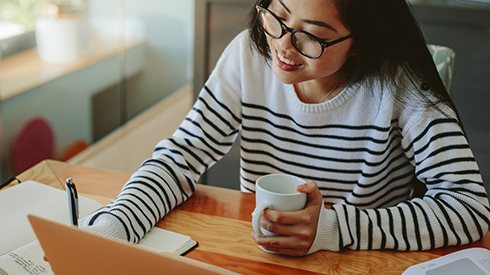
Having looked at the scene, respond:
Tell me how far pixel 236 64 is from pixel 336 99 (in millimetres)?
254

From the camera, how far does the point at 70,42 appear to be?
241cm

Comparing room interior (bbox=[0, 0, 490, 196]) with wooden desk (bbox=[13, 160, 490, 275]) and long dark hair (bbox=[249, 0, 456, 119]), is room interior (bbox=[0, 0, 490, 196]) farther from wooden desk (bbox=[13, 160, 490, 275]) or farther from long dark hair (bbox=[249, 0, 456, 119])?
wooden desk (bbox=[13, 160, 490, 275])

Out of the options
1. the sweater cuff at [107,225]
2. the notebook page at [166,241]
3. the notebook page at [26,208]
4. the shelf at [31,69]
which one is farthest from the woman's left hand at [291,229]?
the shelf at [31,69]

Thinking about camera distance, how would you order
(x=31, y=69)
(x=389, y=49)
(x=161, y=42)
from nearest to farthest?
(x=389, y=49)
(x=31, y=69)
(x=161, y=42)

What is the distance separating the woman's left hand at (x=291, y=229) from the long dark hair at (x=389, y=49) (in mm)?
321

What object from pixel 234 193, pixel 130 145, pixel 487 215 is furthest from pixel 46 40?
pixel 487 215

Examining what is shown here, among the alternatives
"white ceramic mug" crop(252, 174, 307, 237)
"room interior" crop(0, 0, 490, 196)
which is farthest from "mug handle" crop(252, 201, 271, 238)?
"room interior" crop(0, 0, 490, 196)

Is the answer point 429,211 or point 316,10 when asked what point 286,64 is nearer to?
point 316,10

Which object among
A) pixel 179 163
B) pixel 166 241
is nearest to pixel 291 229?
pixel 166 241

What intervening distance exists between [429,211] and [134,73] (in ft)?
7.13

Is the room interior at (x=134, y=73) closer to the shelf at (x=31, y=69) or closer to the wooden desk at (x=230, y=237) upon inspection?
the shelf at (x=31, y=69)

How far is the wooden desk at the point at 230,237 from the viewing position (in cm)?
77

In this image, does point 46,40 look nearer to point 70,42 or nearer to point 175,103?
point 70,42

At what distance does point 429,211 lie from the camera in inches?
35.2
